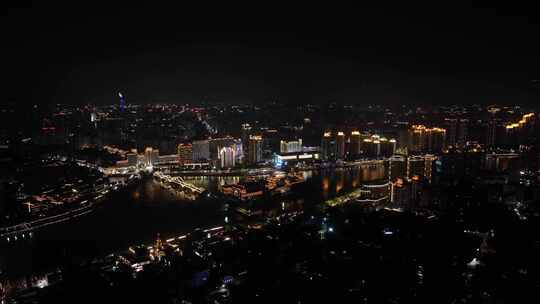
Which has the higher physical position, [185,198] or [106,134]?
[106,134]

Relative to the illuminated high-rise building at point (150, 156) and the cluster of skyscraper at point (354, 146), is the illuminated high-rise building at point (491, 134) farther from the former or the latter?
the illuminated high-rise building at point (150, 156)

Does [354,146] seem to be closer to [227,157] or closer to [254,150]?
[254,150]

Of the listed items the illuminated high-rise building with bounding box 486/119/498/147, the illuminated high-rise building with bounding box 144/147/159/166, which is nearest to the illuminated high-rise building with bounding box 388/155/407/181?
the illuminated high-rise building with bounding box 486/119/498/147

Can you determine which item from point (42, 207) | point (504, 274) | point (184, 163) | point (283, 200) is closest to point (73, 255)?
point (42, 207)

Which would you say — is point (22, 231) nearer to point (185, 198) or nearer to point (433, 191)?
point (185, 198)

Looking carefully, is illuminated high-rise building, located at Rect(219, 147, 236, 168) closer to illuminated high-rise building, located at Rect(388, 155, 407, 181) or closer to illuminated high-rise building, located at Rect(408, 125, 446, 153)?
illuminated high-rise building, located at Rect(388, 155, 407, 181)

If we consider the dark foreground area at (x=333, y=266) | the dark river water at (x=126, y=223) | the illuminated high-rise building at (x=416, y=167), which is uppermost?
the illuminated high-rise building at (x=416, y=167)

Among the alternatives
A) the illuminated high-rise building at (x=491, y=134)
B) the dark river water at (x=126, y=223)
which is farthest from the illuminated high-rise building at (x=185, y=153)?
the illuminated high-rise building at (x=491, y=134)

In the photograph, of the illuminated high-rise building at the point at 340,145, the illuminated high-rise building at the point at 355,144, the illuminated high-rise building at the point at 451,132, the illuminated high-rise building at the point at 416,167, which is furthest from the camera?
the illuminated high-rise building at the point at 451,132
